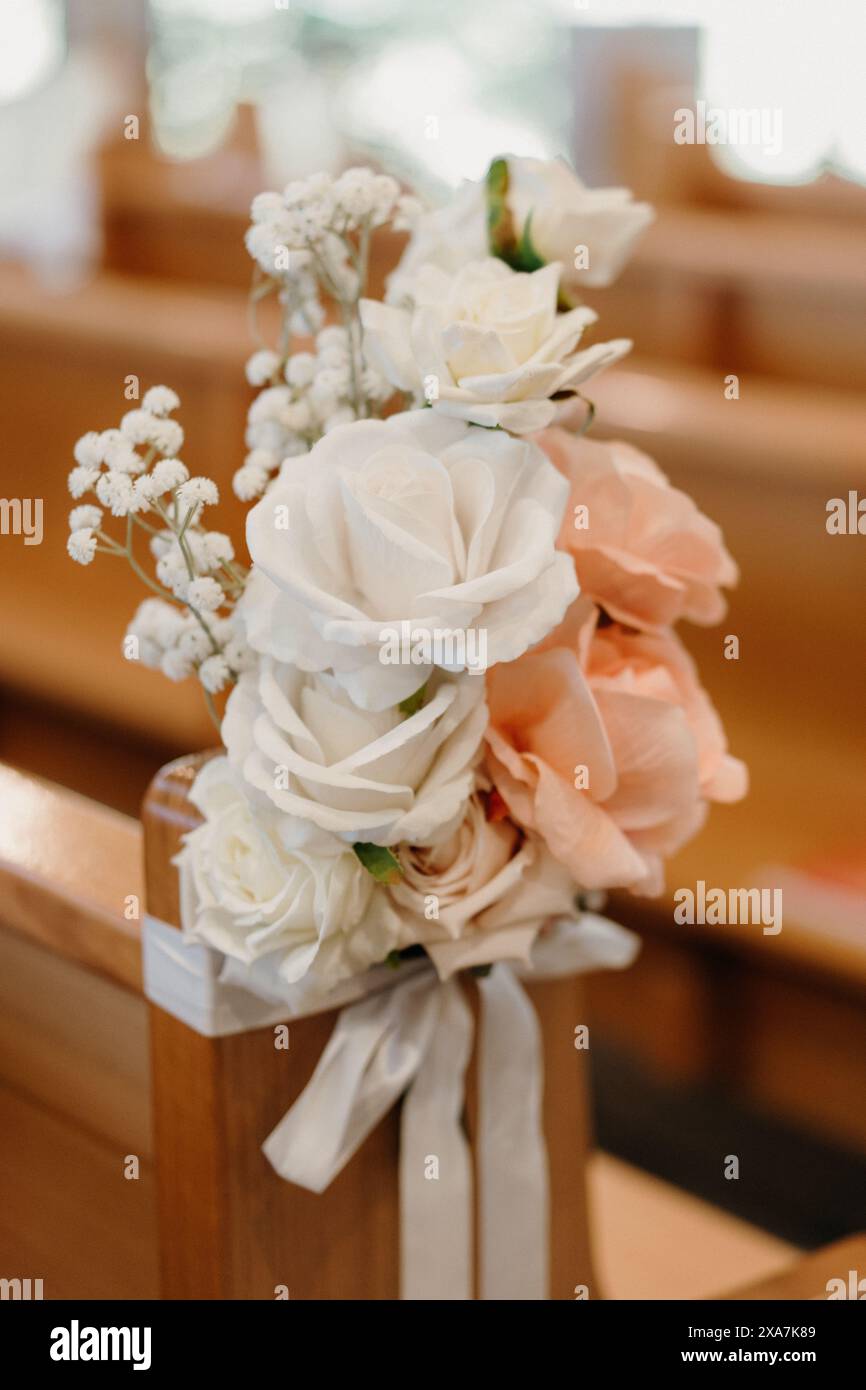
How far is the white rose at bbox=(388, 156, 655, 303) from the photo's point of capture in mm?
845

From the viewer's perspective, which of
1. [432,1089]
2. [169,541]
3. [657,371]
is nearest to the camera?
[169,541]

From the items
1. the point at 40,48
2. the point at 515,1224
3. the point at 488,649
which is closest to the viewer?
the point at 488,649

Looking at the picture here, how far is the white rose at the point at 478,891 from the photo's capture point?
0.75m

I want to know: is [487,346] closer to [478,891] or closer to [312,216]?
[312,216]

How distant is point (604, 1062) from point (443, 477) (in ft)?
7.18

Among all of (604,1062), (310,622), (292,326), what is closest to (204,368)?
(604,1062)

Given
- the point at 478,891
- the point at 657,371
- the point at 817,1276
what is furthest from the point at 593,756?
the point at 657,371

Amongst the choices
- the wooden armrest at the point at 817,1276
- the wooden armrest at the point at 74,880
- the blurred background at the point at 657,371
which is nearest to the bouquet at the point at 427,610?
the wooden armrest at the point at 74,880

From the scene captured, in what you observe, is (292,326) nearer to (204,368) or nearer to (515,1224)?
(515,1224)

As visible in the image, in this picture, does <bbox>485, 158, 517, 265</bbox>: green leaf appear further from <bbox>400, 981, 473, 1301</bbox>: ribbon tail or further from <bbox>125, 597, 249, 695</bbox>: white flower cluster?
<bbox>400, 981, 473, 1301</bbox>: ribbon tail

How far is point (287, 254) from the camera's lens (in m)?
0.80

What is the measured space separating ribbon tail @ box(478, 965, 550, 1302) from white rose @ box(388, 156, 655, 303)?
40 cm

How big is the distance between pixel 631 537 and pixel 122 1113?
46 cm

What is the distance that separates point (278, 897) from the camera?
721 mm
